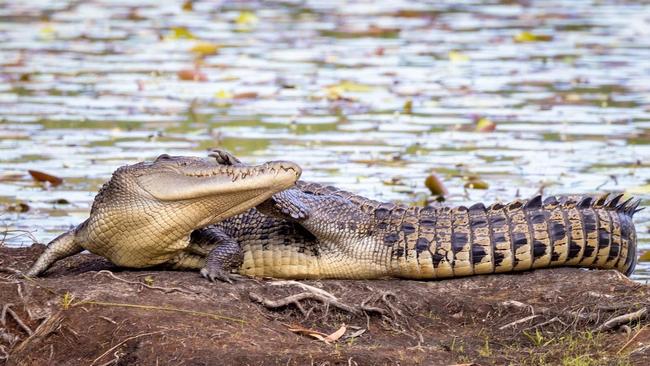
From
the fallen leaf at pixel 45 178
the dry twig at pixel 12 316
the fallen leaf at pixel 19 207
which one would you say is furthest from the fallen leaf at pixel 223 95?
the dry twig at pixel 12 316

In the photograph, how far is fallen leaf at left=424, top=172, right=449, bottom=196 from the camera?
970cm

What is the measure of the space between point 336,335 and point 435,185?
3.41 m

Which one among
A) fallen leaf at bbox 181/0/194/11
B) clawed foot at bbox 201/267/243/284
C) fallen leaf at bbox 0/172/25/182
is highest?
clawed foot at bbox 201/267/243/284

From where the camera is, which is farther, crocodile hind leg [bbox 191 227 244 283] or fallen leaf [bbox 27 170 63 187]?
fallen leaf [bbox 27 170 63 187]

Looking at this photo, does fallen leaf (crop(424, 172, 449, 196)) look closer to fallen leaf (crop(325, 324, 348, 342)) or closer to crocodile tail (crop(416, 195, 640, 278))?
crocodile tail (crop(416, 195, 640, 278))

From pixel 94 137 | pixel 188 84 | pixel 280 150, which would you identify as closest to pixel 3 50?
pixel 188 84

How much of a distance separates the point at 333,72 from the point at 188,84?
1.60 m

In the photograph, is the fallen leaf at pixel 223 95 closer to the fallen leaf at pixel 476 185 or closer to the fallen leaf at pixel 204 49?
the fallen leaf at pixel 204 49

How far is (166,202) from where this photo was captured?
700 cm

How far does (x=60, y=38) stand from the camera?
18.0 m

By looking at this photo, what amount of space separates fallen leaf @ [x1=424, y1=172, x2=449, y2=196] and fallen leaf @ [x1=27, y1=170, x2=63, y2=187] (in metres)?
2.60

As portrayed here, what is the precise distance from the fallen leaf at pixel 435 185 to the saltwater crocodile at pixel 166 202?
2835 mm

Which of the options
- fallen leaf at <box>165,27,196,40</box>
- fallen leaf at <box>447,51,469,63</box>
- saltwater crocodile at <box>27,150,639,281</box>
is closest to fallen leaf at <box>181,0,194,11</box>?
fallen leaf at <box>165,27,196,40</box>

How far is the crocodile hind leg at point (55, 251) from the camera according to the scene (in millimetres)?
7273
